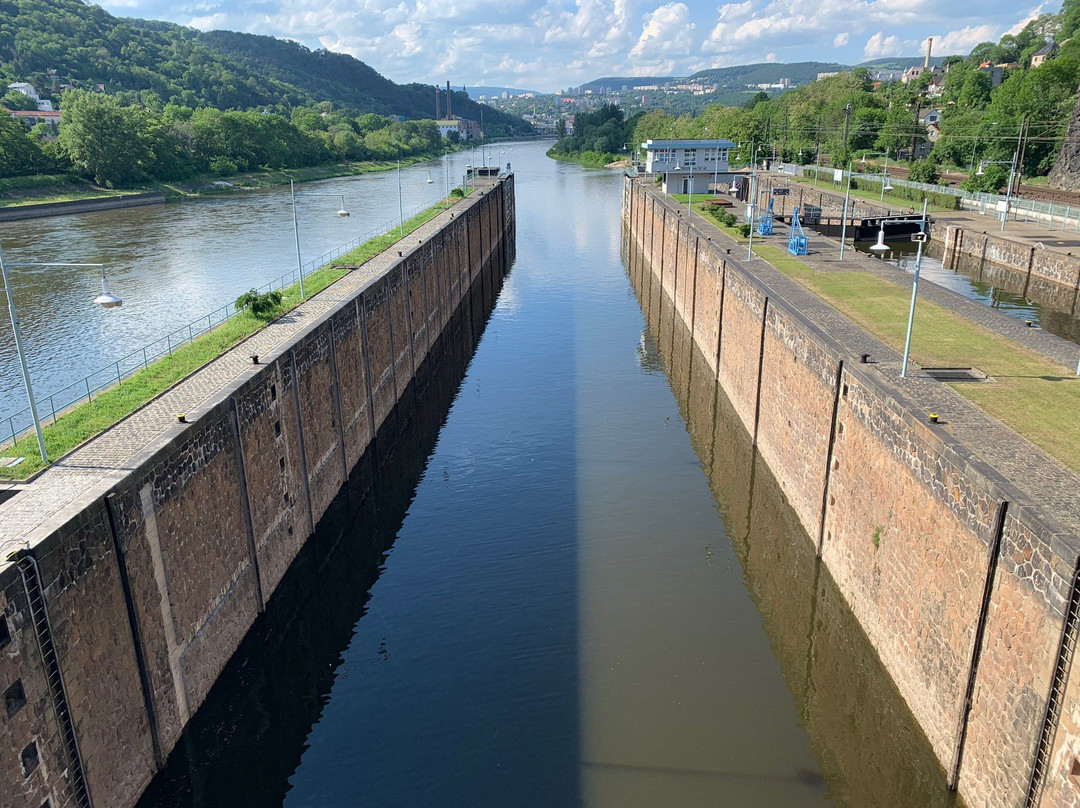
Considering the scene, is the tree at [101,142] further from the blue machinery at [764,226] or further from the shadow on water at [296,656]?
the shadow on water at [296,656]

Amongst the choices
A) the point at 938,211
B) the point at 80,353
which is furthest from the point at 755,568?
the point at 938,211

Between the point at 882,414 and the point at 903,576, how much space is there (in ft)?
10.3

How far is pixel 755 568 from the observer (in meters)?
19.2

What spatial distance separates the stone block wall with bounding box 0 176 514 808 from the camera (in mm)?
9727

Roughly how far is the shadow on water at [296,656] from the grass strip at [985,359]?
44.2 ft

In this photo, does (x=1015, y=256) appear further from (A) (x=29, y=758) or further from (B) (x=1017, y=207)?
(A) (x=29, y=758)

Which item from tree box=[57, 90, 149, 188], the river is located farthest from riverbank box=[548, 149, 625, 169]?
tree box=[57, 90, 149, 188]

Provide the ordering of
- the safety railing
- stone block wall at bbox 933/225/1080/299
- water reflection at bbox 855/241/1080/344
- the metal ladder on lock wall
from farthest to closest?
the safety railing, stone block wall at bbox 933/225/1080/299, water reflection at bbox 855/241/1080/344, the metal ladder on lock wall

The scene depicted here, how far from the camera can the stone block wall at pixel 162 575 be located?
31.9ft

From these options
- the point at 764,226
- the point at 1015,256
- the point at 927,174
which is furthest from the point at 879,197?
the point at 764,226

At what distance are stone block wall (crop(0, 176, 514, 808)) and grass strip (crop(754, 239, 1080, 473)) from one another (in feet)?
49.5

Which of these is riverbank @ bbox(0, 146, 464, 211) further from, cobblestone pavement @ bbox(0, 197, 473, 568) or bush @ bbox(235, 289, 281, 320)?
cobblestone pavement @ bbox(0, 197, 473, 568)

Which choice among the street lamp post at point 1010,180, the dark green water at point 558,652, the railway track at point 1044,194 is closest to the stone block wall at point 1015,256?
the street lamp post at point 1010,180

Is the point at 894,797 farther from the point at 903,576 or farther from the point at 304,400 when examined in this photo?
the point at 304,400
